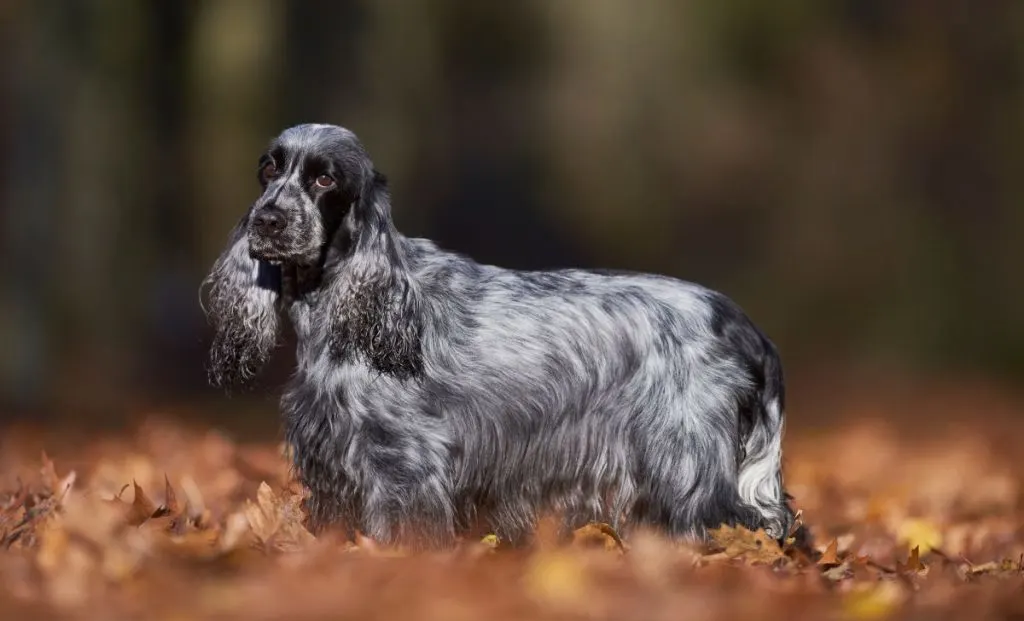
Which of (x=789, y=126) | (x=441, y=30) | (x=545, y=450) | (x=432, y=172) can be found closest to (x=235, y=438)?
(x=545, y=450)

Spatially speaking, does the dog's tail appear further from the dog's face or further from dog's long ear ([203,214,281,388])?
dog's long ear ([203,214,281,388])

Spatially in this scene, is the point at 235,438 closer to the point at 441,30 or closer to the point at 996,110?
the point at 441,30

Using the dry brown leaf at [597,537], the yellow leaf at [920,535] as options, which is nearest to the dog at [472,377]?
the dry brown leaf at [597,537]

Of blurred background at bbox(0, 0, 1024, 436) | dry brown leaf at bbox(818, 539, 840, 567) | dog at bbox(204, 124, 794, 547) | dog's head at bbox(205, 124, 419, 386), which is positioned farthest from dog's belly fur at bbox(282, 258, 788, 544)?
blurred background at bbox(0, 0, 1024, 436)

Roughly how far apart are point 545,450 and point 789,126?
A: 82.5ft

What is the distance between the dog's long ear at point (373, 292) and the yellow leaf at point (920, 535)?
2975mm

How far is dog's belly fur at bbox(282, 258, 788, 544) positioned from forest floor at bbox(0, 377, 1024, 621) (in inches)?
9.0

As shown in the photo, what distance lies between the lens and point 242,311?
6176 mm

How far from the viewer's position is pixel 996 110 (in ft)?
78.8

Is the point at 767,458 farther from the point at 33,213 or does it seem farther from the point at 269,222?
the point at 33,213

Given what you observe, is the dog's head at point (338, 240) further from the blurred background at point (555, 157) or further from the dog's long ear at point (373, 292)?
the blurred background at point (555, 157)

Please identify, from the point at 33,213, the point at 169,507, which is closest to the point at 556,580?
the point at 169,507

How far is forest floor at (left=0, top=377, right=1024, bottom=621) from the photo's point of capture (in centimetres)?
407

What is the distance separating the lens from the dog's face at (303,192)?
567cm
